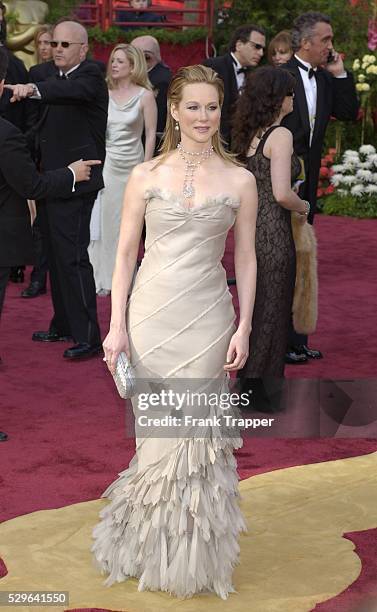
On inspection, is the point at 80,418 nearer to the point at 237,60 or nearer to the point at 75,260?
the point at 75,260

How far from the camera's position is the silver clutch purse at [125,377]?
424 centimetres

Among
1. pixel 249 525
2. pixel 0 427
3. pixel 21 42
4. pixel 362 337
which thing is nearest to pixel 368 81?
pixel 21 42

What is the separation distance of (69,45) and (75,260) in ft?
4.57

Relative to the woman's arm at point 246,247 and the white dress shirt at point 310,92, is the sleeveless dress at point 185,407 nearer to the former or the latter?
the woman's arm at point 246,247

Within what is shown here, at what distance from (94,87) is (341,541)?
3.76 meters

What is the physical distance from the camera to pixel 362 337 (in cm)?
862

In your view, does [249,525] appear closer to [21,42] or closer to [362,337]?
[362,337]

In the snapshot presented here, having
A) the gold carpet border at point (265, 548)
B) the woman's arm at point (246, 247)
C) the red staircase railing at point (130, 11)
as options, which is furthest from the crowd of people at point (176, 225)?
the red staircase railing at point (130, 11)

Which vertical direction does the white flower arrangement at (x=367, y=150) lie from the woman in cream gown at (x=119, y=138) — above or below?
below

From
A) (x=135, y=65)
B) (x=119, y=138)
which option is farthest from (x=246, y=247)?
(x=119, y=138)

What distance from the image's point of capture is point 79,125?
773cm

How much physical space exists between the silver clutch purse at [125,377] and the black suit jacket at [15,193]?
2.12 meters

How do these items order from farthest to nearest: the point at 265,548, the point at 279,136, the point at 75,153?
the point at 75,153 → the point at 279,136 → the point at 265,548

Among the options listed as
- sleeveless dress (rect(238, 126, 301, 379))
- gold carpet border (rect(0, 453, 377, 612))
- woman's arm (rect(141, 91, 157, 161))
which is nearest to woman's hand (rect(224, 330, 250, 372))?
gold carpet border (rect(0, 453, 377, 612))
